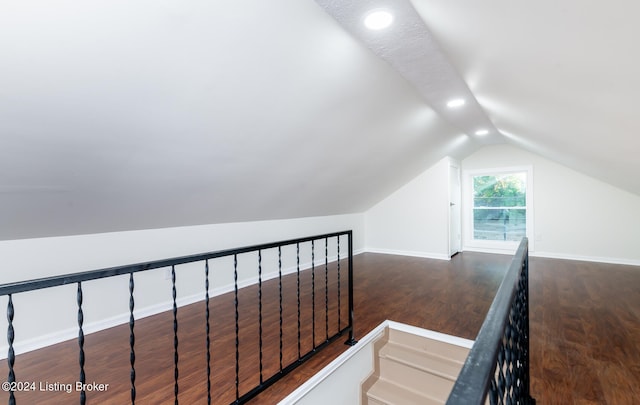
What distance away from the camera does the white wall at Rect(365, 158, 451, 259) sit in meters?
5.29

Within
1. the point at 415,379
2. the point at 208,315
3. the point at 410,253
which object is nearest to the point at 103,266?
the point at 208,315

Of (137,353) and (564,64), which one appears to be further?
(137,353)

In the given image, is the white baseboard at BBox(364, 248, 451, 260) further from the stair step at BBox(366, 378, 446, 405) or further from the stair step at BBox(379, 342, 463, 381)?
the stair step at BBox(366, 378, 446, 405)

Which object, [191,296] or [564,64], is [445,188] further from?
[191,296]

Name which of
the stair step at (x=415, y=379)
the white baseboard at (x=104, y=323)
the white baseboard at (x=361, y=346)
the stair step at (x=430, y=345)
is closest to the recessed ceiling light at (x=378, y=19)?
the white baseboard at (x=361, y=346)

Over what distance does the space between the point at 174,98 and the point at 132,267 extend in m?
0.96

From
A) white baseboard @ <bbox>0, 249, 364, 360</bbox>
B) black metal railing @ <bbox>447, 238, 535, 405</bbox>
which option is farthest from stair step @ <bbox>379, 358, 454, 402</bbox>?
white baseboard @ <bbox>0, 249, 364, 360</bbox>

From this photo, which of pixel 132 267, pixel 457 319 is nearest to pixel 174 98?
pixel 132 267

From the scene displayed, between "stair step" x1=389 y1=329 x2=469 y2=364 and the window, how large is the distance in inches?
156

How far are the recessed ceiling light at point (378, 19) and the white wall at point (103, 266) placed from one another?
106 inches

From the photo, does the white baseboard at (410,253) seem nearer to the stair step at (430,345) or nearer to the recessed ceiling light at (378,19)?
the stair step at (430,345)

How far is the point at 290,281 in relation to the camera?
411 centimetres

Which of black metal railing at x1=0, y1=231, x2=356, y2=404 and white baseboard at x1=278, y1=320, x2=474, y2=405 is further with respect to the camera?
white baseboard at x1=278, y1=320, x2=474, y2=405

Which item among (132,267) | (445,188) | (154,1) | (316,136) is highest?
(154,1)
